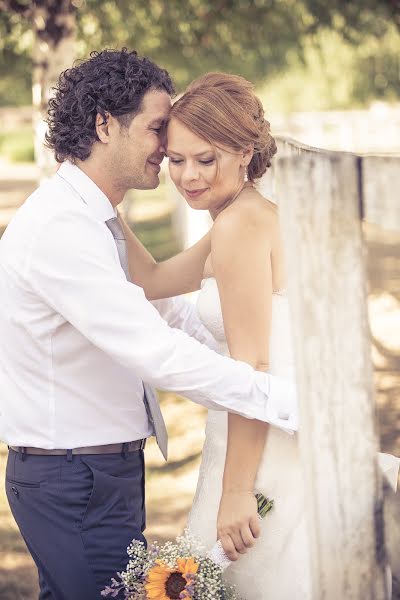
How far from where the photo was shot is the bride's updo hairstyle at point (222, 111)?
267cm

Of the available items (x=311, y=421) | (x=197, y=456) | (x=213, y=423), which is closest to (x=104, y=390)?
(x=213, y=423)

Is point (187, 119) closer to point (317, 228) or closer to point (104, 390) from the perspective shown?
point (104, 390)

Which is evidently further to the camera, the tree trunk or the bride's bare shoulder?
the tree trunk

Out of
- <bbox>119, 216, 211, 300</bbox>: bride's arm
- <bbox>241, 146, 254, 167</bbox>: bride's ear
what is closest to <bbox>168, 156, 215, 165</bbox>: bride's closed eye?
<bbox>241, 146, 254, 167</bbox>: bride's ear

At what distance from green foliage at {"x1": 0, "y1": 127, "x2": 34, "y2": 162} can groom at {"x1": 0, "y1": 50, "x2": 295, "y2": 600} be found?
92.1 feet

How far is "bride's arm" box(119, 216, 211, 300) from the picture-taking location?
3.33 m

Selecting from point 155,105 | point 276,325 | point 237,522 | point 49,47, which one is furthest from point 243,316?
point 49,47

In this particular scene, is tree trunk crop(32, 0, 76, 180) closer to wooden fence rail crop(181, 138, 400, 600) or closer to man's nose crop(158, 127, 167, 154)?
man's nose crop(158, 127, 167, 154)

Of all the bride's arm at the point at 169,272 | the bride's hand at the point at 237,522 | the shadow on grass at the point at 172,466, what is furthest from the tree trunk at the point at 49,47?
the bride's hand at the point at 237,522

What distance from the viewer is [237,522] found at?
2609mm

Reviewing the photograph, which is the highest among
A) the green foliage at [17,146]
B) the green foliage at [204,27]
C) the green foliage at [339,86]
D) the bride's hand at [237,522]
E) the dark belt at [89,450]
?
the green foliage at [339,86]

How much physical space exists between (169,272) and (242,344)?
2.53 feet

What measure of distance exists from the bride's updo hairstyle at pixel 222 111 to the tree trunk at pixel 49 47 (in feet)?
14.2

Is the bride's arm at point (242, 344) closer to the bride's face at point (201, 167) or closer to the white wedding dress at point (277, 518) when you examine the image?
the white wedding dress at point (277, 518)
